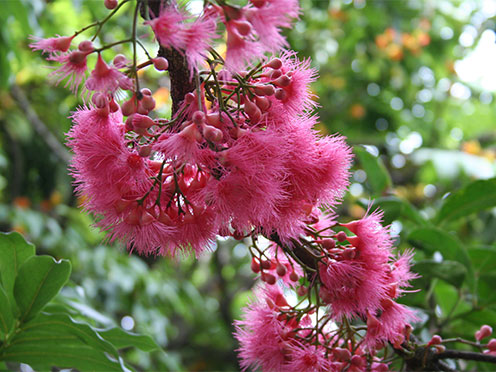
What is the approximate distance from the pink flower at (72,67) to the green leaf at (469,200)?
1414 mm

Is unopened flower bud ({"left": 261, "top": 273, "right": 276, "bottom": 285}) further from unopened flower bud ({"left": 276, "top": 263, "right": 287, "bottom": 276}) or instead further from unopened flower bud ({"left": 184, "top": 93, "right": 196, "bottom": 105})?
unopened flower bud ({"left": 184, "top": 93, "right": 196, "bottom": 105})

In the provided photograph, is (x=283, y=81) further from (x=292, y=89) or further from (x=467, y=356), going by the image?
(x=467, y=356)

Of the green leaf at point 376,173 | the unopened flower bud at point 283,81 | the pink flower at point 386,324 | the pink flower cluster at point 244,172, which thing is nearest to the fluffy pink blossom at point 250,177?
the pink flower cluster at point 244,172

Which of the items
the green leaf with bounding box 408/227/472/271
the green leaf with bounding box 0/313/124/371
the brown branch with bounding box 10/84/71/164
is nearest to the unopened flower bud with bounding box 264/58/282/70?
the green leaf with bounding box 0/313/124/371

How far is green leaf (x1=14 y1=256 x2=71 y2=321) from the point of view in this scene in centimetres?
125

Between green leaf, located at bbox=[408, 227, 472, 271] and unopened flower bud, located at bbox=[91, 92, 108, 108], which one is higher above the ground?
unopened flower bud, located at bbox=[91, 92, 108, 108]

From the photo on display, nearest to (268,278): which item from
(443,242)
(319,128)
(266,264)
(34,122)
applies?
(266,264)

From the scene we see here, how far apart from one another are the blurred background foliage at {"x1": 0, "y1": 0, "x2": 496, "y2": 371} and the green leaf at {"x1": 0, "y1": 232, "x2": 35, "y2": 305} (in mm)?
1277

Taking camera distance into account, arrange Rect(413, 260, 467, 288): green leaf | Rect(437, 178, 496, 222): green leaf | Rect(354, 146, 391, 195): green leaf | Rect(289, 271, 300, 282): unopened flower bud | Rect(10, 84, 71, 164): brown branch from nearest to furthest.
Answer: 1. Rect(289, 271, 300, 282): unopened flower bud
2. Rect(413, 260, 467, 288): green leaf
3. Rect(437, 178, 496, 222): green leaf
4. Rect(354, 146, 391, 195): green leaf
5. Rect(10, 84, 71, 164): brown branch

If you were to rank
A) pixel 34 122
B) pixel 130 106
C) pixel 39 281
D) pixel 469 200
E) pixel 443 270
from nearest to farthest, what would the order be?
pixel 130 106 < pixel 39 281 < pixel 443 270 < pixel 469 200 < pixel 34 122

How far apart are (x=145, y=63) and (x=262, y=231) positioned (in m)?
0.38

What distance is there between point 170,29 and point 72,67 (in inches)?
7.6

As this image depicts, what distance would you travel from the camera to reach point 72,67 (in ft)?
2.82

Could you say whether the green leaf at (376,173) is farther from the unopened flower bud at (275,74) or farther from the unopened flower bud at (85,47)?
the unopened flower bud at (85,47)
